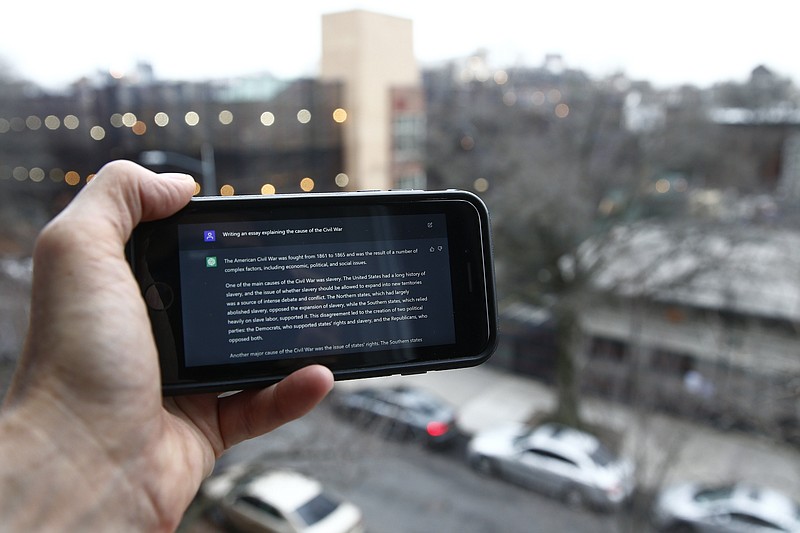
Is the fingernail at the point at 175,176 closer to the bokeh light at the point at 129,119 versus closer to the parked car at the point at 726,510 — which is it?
the bokeh light at the point at 129,119

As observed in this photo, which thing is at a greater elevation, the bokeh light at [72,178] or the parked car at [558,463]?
the bokeh light at [72,178]

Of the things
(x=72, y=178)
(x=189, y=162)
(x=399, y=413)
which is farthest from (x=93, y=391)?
(x=399, y=413)

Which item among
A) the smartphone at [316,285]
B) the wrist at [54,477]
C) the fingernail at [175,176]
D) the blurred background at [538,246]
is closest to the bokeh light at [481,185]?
the blurred background at [538,246]

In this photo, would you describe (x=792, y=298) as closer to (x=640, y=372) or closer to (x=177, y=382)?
(x=640, y=372)

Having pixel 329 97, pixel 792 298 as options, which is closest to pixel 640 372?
pixel 792 298

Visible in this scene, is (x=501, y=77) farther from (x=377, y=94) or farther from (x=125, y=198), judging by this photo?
(x=125, y=198)

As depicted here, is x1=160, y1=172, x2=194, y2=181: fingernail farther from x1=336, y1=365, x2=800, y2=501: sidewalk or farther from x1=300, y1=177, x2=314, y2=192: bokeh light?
x1=336, y1=365, x2=800, y2=501: sidewalk
